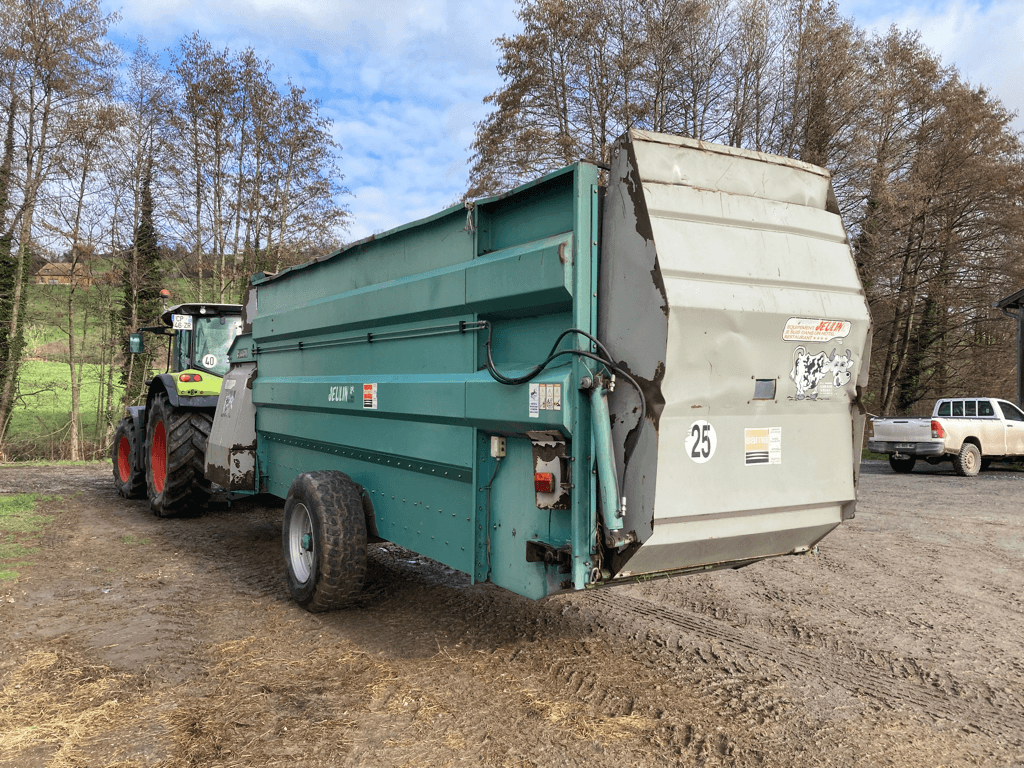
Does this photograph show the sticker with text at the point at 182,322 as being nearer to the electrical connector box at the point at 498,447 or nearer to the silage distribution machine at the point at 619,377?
the silage distribution machine at the point at 619,377

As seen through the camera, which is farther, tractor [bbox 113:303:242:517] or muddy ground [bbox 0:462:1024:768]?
tractor [bbox 113:303:242:517]

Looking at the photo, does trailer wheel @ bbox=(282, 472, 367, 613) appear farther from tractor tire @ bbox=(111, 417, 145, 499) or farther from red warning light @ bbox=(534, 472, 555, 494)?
tractor tire @ bbox=(111, 417, 145, 499)

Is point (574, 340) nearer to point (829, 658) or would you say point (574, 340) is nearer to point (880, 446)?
point (829, 658)

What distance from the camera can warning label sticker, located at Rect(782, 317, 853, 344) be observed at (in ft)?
10.8

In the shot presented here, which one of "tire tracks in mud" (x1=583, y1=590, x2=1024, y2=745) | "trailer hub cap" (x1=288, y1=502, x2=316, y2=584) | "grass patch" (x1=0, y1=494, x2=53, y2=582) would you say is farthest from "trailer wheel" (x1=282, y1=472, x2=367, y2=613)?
"grass patch" (x1=0, y1=494, x2=53, y2=582)

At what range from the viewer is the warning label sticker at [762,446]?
3250 millimetres

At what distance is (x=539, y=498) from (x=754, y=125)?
713 inches

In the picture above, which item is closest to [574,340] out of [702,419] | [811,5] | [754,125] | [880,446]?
[702,419]

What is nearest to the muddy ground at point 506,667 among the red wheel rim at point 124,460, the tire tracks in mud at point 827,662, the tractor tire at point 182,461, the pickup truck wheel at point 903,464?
the tire tracks in mud at point 827,662

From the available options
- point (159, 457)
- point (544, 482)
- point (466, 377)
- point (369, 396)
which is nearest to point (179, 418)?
point (159, 457)

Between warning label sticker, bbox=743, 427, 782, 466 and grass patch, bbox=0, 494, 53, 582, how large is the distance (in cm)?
519

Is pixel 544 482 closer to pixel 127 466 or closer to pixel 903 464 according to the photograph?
pixel 127 466

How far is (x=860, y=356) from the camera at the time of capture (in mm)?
3539

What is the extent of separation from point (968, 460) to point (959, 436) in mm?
527
